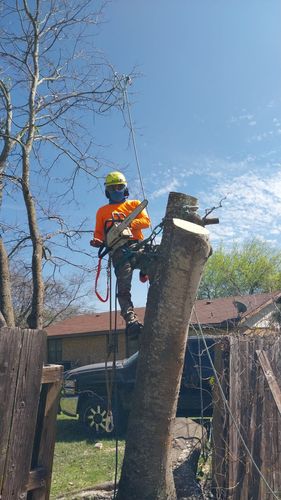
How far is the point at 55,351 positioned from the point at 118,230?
25456 mm

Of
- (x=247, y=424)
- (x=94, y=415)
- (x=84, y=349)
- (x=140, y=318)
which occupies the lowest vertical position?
(x=94, y=415)

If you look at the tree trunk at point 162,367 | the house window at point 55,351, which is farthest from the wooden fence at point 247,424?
the house window at point 55,351

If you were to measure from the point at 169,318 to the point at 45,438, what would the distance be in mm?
1196

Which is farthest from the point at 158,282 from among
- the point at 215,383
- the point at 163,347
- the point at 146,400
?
the point at 215,383

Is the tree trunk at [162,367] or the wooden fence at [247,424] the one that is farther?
the wooden fence at [247,424]

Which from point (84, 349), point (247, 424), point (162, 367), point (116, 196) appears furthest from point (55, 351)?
point (162, 367)

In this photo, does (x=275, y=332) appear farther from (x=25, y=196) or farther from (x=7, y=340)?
(x=25, y=196)

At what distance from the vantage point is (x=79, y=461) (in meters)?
7.21

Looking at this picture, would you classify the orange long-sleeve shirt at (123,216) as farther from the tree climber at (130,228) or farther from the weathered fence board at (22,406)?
the weathered fence board at (22,406)

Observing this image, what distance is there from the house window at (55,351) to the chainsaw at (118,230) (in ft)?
80.5

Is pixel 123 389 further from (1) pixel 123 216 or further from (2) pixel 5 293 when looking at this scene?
(1) pixel 123 216

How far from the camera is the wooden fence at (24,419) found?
2748 millimetres

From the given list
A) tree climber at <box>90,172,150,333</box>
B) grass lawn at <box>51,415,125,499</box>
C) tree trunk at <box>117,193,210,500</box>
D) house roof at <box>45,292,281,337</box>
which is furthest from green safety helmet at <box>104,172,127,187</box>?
house roof at <box>45,292,281,337</box>

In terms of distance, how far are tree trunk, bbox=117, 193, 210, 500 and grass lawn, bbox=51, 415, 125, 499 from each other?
153cm
